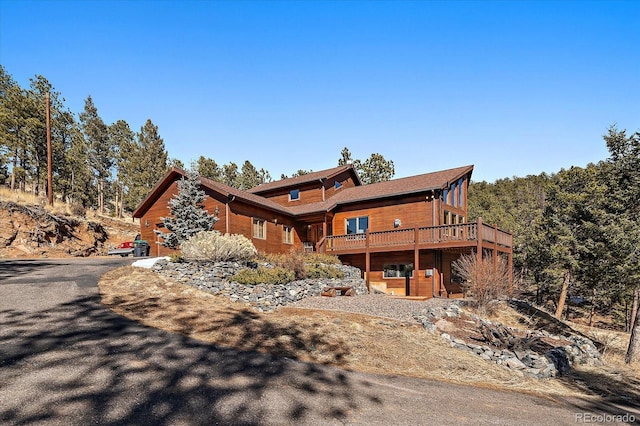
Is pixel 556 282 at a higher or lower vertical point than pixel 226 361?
lower

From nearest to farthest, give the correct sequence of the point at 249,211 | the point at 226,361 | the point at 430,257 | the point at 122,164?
the point at 226,361 → the point at 430,257 → the point at 249,211 → the point at 122,164

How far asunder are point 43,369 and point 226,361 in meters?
2.77

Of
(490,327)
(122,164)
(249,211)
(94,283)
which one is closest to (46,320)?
(94,283)

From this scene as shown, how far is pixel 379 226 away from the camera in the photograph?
2139 centimetres

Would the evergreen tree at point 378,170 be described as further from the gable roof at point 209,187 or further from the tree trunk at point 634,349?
the tree trunk at point 634,349

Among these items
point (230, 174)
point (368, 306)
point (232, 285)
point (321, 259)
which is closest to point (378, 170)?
point (321, 259)

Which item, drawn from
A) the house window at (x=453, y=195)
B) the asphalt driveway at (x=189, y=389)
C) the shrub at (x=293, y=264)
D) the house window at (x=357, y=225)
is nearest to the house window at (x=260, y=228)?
the shrub at (x=293, y=264)

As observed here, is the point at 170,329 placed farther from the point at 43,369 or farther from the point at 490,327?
the point at 490,327

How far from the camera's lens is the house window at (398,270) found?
65.5 ft

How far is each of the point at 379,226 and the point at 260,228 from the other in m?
7.67

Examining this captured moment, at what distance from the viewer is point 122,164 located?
42.8 m

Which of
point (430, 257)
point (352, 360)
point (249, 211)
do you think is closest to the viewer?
point (352, 360)

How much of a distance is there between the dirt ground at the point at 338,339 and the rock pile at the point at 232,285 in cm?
55

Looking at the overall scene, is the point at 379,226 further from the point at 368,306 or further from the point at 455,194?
the point at 368,306
